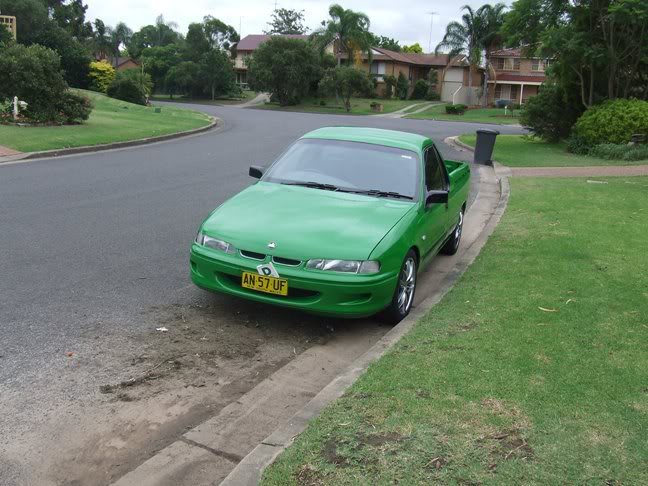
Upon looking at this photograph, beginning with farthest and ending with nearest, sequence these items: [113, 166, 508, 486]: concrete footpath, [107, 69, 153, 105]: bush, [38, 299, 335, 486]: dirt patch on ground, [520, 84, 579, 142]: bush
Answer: [107, 69, 153, 105]: bush < [520, 84, 579, 142]: bush < [38, 299, 335, 486]: dirt patch on ground < [113, 166, 508, 486]: concrete footpath

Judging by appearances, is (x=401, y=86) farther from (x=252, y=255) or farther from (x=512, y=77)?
(x=252, y=255)

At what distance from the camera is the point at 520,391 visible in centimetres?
402

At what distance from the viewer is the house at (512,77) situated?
230 feet

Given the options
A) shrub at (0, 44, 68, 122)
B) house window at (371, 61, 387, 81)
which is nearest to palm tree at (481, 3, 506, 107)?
house window at (371, 61, 387, 81)

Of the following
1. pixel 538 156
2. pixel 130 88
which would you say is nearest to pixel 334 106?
pixel 130 88

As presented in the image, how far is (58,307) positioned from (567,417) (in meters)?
4.08

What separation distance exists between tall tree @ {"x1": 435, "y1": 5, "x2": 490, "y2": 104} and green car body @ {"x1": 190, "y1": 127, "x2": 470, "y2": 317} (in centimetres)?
6049

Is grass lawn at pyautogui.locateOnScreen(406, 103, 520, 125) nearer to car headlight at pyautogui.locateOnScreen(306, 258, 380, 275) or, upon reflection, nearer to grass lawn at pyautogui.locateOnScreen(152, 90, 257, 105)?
grass lawn at pyautogui.locateOnScreen(152, 90, 257, 105)

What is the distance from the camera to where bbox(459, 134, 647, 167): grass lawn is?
60.6ft

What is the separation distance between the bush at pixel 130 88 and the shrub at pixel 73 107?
24.2 meters

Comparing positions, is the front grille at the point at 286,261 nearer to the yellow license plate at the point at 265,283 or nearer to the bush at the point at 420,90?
the yellow license plate at the point at 265,283

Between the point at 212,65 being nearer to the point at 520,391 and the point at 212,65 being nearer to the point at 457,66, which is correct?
the point at 457,66

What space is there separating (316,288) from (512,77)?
7125 cm

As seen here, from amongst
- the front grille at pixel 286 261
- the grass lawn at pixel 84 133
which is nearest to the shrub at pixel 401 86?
the grass lawn at pixel 84 133
